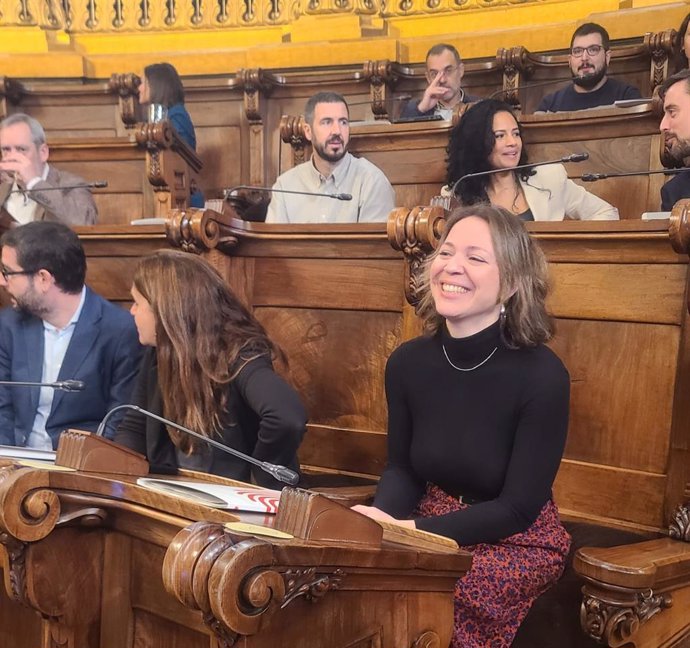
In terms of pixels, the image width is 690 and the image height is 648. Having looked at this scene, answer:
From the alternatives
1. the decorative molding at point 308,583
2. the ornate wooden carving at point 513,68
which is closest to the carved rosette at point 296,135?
the ornate wooden carving at point 513,68

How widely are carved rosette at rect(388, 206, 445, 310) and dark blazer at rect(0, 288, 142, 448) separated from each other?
44cm

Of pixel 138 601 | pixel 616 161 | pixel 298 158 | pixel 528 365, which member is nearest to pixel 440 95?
pixel 298 158

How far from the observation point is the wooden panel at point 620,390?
1.00m

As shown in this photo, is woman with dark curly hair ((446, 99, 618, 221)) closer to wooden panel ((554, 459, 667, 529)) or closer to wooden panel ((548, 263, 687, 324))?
wooden panel ((548, 263, 687, 324))

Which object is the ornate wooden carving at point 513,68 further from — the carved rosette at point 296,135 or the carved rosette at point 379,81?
the carved rosette at point 296,135

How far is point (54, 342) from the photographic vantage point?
1329 millimetres

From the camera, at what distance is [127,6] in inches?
126

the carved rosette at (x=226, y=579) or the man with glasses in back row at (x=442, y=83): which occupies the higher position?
the man with glasses in back row at (x=442, y=83)

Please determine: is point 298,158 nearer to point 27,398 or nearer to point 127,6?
point 27,398

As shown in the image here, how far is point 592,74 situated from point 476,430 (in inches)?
64.4

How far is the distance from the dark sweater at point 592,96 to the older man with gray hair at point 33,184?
4.09 ft

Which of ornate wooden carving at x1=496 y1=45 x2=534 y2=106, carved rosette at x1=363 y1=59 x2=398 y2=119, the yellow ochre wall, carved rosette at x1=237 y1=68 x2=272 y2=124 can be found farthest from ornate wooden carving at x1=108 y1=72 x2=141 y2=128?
ornate wooden carving at x1=496 y1=45 x2=534 y2=106

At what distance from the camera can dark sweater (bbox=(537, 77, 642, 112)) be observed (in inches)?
87.7

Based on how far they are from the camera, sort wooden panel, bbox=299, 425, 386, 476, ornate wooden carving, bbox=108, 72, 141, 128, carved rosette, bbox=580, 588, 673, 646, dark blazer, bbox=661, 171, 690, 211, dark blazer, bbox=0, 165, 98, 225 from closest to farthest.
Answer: carved rosette, bbox=580, 588, 673, 646 < wooden panel, bbox=299, 425, 386, 476 < dark blazer, bbox=661, 171, 690, 211 < dark blazer, bbox=0, 165, 98, 225 < ornate wooden carving, bbox=108, 72, 141, 128
